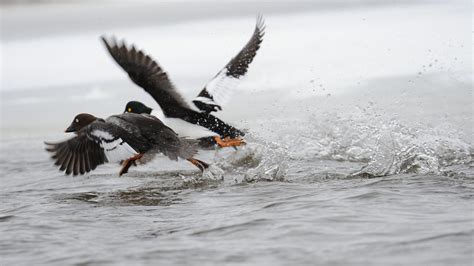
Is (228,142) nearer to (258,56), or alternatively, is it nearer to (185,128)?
(185,128)

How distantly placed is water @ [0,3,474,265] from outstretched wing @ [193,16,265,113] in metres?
0.45

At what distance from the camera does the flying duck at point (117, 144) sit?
613cm

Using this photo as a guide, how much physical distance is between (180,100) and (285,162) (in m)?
1.37

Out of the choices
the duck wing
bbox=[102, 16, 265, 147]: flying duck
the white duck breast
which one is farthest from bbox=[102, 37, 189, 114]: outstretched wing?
the duck wing

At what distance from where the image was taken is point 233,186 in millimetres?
5645

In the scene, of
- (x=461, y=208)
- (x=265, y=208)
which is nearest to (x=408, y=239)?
(x=461, y=208)

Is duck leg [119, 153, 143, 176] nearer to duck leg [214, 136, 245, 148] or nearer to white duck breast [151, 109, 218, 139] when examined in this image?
white duck breast [151, 109, 218, 139]

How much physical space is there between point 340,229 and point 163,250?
886 mm

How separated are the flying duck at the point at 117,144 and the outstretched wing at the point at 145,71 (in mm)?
403

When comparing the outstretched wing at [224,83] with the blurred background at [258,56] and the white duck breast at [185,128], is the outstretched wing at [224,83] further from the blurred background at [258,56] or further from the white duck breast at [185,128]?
the blurred background at [258,56]

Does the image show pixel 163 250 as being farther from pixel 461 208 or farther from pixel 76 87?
pixel 76 87

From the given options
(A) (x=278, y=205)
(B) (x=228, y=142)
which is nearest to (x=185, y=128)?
(B) (x=228, y=142)

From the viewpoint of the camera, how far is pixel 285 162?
19.5ft

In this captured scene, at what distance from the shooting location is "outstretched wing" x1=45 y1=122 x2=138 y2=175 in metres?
6.12
